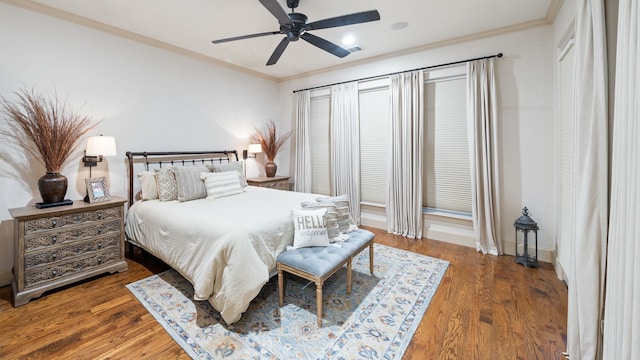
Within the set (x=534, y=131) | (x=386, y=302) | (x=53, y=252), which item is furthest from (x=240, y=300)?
(x=534, y=131)

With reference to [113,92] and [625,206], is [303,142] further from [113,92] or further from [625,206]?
[625,206]


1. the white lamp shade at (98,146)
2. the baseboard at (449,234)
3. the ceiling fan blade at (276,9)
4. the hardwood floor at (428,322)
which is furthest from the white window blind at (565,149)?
the white lamp shade at (98,146)

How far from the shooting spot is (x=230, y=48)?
3.78 m

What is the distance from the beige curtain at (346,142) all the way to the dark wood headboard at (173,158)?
1818mm

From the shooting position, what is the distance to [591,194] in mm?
1404

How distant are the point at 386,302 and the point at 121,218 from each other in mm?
2838

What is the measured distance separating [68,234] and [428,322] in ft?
10.8

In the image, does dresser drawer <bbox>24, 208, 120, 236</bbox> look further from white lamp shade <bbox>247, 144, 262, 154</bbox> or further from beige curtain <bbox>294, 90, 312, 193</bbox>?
beige curtain <bbox>294, 90, 312, 193</bbox>

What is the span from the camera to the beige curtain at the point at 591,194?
1.36m

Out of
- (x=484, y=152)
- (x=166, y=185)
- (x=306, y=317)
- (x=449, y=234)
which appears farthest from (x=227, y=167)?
(x=484, y=152)

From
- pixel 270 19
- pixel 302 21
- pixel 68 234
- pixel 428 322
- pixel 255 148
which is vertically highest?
pixel 270 19

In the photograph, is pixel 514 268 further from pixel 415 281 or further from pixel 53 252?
pixel 53 252

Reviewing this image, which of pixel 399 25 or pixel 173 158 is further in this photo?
pixel 173 158

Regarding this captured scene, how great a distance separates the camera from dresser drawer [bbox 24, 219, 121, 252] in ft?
7.47
